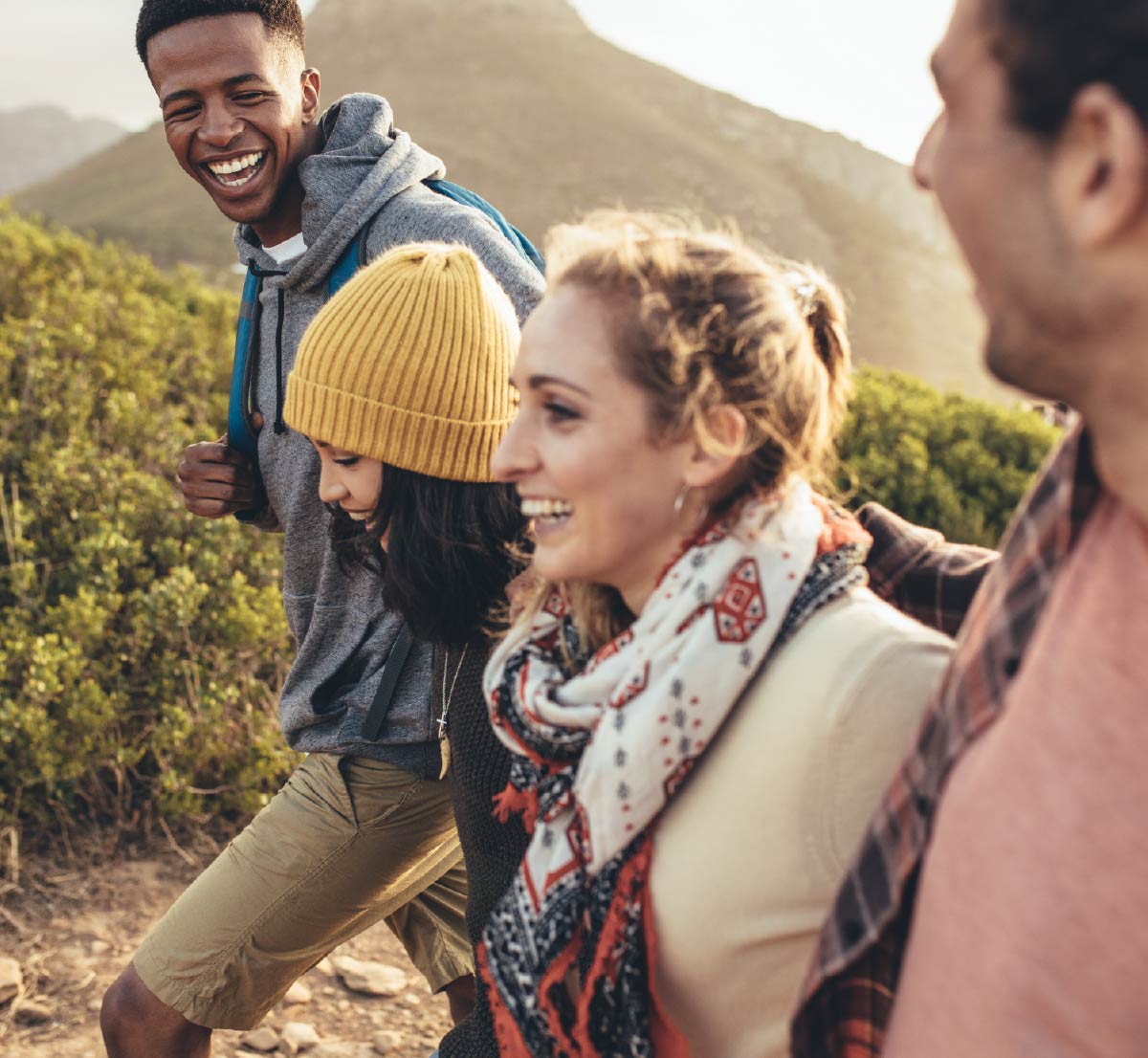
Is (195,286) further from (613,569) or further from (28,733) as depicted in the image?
(613,569)

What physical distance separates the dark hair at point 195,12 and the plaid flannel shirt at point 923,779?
2.55 m

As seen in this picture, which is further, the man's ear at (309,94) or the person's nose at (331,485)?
the man's ear at (309,94)

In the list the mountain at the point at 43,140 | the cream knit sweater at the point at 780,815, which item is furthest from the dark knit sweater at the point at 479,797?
the mountain at the point at 43,140

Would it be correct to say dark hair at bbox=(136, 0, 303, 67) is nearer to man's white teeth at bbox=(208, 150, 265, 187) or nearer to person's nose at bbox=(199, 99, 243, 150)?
person's nose at bbox=(199, 99, 243, 150)

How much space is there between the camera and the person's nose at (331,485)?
2.36 meters

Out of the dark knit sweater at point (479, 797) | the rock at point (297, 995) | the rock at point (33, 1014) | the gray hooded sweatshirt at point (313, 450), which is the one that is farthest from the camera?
the rock at point (297, 995)

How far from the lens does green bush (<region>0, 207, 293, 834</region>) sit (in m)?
4.11

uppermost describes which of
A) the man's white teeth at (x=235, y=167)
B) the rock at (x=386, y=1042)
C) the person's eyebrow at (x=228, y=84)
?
the person's eyebrow at (x=228, y=84)

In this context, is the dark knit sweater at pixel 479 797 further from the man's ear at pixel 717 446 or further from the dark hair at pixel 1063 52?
the dark hair at pixel 1063 52

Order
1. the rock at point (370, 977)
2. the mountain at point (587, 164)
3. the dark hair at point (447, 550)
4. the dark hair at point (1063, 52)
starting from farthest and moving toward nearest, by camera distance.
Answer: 1. the mountain at point (587, 164)
2. the rock at point (370, 977)
3. the dark hair at point (447, 550)
4. the dark hair at point (1063, 52)

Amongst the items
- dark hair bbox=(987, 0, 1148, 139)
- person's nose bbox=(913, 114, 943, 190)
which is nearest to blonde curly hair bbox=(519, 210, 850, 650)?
person's nose bbox=(913, 114, 943, 190)

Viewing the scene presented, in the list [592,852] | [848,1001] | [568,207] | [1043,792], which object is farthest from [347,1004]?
[568,207]

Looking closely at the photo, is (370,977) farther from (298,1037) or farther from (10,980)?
(10,980)

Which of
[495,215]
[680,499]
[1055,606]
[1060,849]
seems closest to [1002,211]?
[1055,606]
